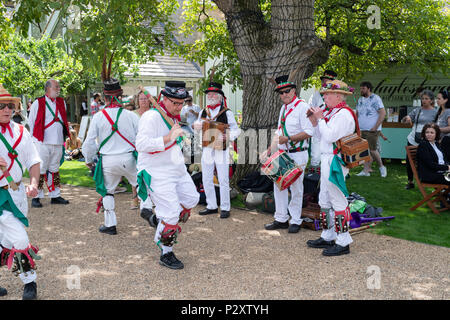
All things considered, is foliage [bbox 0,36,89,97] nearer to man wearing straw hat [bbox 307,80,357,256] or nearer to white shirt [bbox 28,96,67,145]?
white shirt [bbox 28,96,67,145]

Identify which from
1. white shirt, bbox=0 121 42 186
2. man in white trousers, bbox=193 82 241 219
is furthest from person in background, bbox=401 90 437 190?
white shirt, bbox=0 121 42 186

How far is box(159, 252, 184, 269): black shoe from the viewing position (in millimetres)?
4586

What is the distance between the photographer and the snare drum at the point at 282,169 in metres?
5.54

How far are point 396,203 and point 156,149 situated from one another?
483 centimetres

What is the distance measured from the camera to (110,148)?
583 cm

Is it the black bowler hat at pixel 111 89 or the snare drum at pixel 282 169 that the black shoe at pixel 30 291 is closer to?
the black bowler hat at pixel 111 89

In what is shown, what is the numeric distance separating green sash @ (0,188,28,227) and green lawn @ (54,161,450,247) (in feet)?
13.7

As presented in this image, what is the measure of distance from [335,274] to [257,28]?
15.7 ft

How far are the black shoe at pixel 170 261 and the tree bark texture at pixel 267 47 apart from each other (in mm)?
3570

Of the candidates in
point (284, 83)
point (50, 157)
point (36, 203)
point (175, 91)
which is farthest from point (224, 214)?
point (36, 203)

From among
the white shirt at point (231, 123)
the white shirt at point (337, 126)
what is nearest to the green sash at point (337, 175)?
the white shirt at point (337, 126)

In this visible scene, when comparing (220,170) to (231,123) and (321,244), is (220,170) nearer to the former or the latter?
(231,123)
